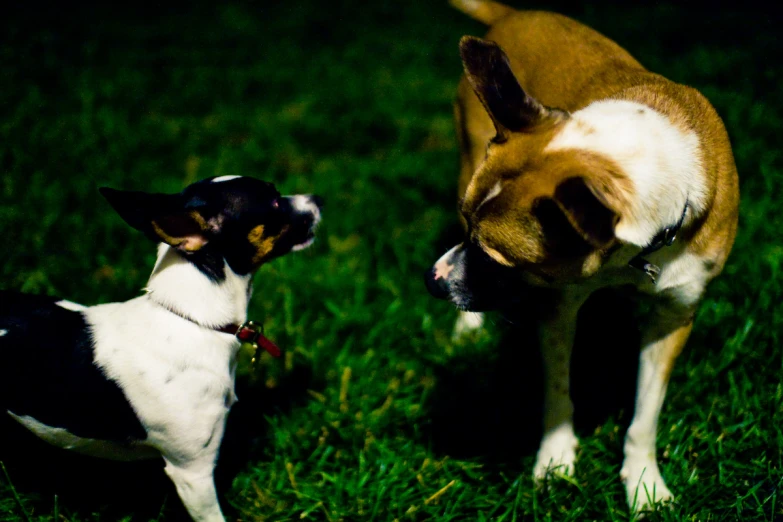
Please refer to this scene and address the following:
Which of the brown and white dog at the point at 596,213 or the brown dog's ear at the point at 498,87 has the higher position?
the brown dog's ear at the point at 498,87

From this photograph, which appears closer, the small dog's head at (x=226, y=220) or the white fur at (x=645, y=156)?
the white fur at (x=645, y=156)

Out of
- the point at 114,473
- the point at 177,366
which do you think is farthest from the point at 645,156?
the point at 114,473

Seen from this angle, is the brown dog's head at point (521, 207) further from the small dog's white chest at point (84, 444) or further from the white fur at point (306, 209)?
the small dog's white chest at point (84, 444)

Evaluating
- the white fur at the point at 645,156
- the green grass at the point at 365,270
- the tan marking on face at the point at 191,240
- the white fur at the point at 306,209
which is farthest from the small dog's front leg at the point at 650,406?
the tan marking on face at the point at 191,240

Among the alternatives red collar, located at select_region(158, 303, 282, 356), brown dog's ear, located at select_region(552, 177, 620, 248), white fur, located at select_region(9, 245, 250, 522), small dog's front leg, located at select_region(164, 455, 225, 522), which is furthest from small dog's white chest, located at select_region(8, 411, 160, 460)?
brown dog's ear, located at select_region(552, 177, 620, 248)

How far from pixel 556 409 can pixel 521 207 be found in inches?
54.0

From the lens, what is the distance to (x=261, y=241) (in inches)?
125

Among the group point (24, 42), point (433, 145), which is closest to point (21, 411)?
point (433, 145)

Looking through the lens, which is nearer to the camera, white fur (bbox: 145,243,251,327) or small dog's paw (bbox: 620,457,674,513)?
white fur (bbox: 145,243,251,327)

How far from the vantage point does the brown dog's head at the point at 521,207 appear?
2301 millimetres

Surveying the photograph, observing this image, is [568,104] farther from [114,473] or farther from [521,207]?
[114,473]

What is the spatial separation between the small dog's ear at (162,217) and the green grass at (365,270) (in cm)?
129

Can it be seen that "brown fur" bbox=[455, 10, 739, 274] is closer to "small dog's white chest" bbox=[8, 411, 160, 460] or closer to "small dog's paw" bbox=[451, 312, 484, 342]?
"small dog's paw" bbox=[451, 312, 484, 342]

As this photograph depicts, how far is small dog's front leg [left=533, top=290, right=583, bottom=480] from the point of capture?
336 cm
